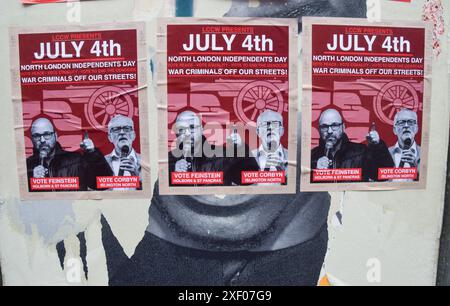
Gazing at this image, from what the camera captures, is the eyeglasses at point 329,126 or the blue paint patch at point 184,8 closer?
the blue paint patch at point 184,8

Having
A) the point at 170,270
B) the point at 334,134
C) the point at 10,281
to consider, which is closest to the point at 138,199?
the point at 170,270

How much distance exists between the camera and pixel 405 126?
292 cm

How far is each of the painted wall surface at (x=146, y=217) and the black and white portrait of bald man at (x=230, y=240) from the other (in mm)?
91

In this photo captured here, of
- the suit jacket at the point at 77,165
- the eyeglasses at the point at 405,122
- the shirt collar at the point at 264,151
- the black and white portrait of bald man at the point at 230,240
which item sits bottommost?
the black and white portrait of bald man at the point at 230,240

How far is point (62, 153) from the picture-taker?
283cm

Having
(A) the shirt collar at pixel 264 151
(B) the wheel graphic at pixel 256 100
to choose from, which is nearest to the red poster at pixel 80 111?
(B) the wheel graphic at pixel 256 100

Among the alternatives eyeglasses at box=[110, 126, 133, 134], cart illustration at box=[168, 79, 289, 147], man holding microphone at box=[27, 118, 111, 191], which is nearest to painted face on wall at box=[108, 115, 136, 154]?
eyeglasses at box=[110, 126, 133, 134]

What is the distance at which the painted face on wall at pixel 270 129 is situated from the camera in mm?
2830

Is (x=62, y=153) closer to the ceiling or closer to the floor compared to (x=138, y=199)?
closer to the ceiling

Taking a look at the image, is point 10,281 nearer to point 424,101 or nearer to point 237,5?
point 237,5

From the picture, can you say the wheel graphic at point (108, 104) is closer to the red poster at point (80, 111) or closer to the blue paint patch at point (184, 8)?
the red poster at point (80, 111)

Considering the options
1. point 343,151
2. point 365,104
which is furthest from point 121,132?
point 365,104

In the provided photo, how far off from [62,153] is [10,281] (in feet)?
3.20

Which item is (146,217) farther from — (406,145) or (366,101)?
(406,145)
